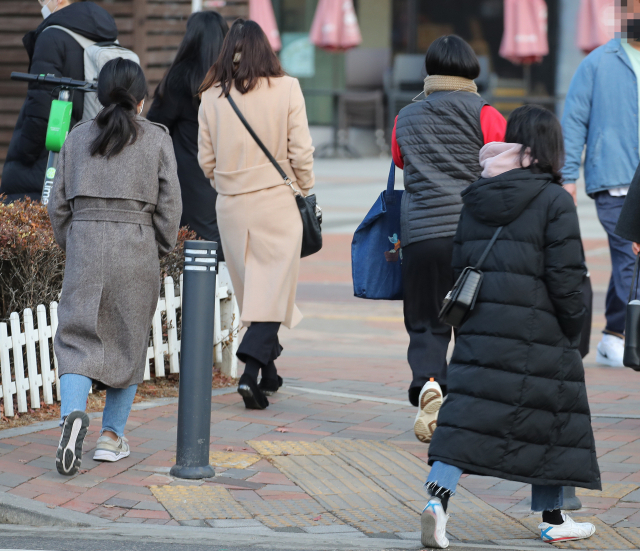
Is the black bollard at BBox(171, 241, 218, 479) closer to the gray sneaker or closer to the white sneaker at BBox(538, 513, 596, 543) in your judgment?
the gray sneaker

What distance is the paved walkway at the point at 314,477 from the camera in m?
4.11

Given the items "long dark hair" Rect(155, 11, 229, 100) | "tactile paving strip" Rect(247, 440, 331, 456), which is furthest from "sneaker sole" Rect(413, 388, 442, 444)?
"long dark hair" Rect(155, 11, 229, 100)

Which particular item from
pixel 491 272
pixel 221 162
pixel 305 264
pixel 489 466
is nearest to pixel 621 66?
pixel 221 162

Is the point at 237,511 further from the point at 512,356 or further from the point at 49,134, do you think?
the point at 49,134

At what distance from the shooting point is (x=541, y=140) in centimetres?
386

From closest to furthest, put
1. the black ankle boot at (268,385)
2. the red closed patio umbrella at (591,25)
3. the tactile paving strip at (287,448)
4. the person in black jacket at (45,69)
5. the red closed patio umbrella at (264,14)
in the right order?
the tactile paving strip at (287,448)
the black ankle boot at (268,385)
the person in black jacket at (45,69)
the red closed patio umbrella at (591,25)
the red closed patio umbrella at (264,14)

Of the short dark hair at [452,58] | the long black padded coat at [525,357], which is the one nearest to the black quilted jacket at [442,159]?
the short dark hair at [452,58]

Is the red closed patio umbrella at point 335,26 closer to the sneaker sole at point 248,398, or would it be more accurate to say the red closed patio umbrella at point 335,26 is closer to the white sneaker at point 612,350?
the white sneaker at point 612,350

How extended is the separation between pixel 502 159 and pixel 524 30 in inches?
721

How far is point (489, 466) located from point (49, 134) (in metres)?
3.48

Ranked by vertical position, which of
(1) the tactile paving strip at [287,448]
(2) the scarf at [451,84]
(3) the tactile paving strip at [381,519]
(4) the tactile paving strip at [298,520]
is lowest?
(1) the tactile paving strip at [287,448]

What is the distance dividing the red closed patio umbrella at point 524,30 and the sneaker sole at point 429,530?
61.2 feet

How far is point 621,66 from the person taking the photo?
6.56m

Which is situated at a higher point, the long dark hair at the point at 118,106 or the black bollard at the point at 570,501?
the long dark hair at the point at 118,106
